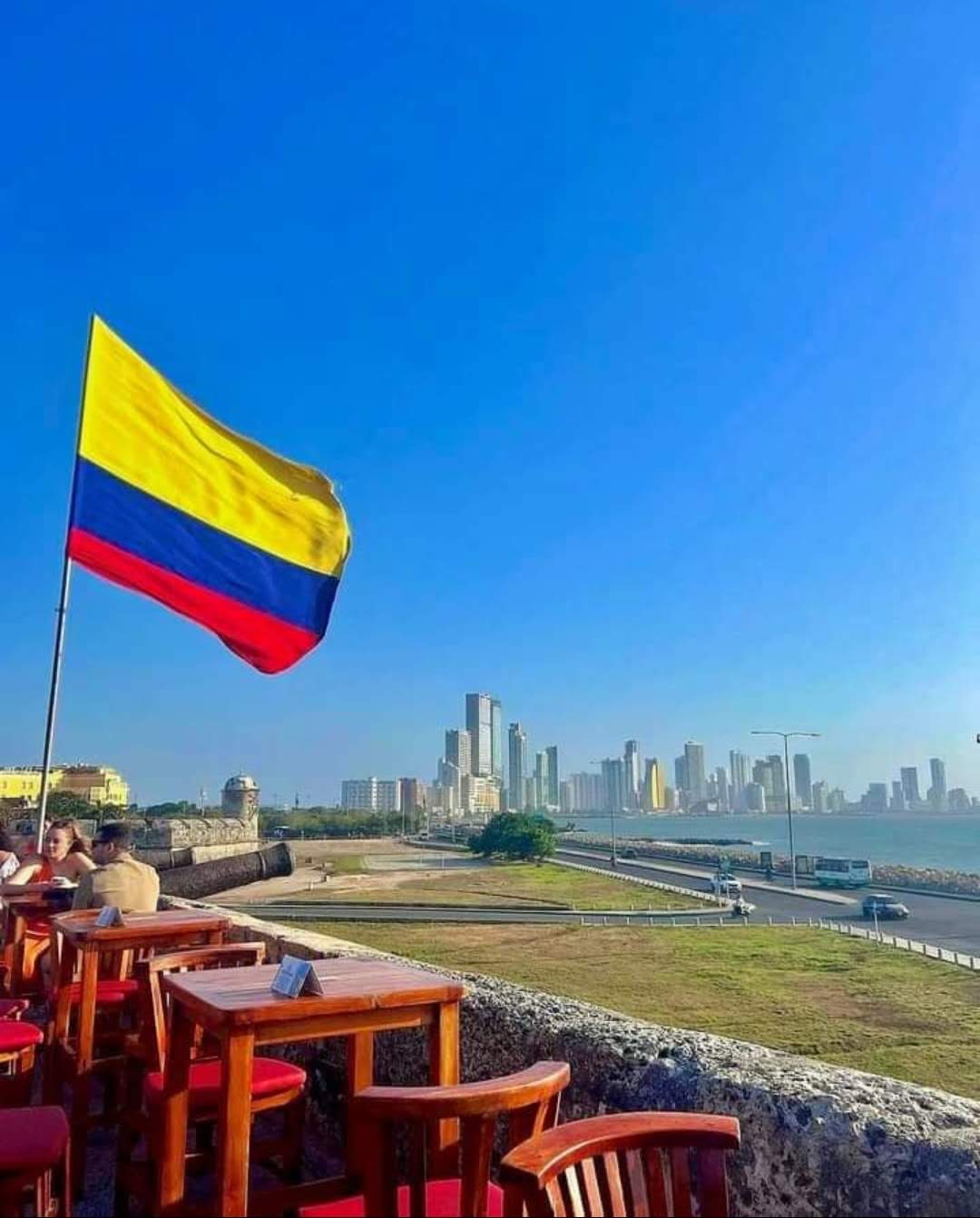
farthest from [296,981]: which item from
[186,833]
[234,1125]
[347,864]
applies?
[347,864]

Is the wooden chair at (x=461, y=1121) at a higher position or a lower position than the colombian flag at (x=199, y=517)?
lower

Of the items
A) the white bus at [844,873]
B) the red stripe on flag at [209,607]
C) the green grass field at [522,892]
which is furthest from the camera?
the white bus at [844,873]

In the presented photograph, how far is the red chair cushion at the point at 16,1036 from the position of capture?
320cm

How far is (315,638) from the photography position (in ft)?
21.5

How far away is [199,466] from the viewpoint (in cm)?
645

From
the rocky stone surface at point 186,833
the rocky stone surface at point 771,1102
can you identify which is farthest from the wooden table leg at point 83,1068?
the rocky stone surface at point 186,833

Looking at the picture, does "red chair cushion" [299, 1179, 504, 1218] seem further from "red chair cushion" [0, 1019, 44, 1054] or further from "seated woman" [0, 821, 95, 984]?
"seated woman" [0, 821, 95, 984]

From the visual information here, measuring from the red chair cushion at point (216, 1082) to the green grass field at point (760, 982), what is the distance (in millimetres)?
14998

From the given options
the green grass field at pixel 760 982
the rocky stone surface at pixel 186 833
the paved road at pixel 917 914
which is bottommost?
the paved road at pixel 917 914

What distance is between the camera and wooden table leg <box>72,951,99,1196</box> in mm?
3166

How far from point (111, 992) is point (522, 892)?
187 ft

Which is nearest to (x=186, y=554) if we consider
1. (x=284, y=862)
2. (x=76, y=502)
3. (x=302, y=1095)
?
(x=76, y=502)

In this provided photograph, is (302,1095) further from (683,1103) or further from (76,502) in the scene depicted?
(76,502)

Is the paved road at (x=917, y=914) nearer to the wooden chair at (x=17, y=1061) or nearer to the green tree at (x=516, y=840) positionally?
the green tree at (x=516, y=840)
